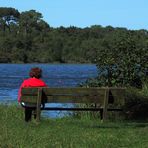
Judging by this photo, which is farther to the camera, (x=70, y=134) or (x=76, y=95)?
(x=76, y=95)

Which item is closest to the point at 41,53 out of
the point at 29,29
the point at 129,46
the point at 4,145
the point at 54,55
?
the point at 54,55

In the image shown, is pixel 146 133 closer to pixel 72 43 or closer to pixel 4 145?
pixel 4 145

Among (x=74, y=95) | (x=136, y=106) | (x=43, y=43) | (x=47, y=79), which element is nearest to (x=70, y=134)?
(x=74, y=95)

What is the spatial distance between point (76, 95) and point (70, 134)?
1.95 meters

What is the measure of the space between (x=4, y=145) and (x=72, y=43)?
123 meters

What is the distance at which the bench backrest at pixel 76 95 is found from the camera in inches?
467

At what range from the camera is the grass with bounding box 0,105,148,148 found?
879cm

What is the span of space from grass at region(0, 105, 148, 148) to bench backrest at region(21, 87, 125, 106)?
1.71 ft

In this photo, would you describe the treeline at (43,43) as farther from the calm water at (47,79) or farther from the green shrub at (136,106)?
the green shrub at (136,106)

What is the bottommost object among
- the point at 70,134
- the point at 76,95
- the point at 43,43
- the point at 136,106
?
the point at 43,43

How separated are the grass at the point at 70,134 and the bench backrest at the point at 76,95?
1.71 feet

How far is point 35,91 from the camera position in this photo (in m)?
11.8

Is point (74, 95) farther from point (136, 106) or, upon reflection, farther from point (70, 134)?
point (136, 106)

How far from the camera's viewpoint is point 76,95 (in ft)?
39.1
